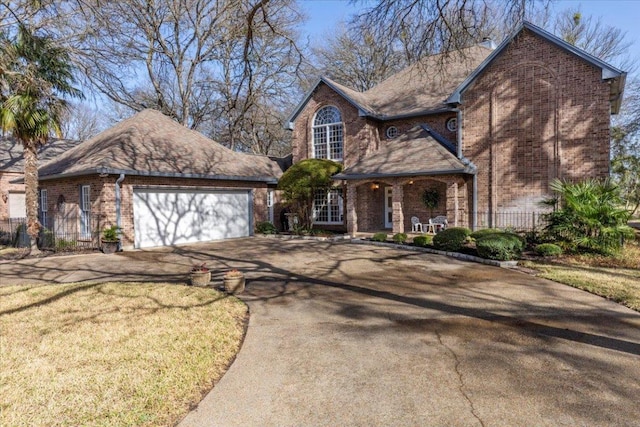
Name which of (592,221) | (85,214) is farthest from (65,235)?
(592,221)

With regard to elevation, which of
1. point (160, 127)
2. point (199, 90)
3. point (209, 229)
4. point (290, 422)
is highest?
point (199, 90)

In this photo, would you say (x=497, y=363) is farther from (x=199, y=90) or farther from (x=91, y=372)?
(x=199, y=90)

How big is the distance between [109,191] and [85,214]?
89.6 inches

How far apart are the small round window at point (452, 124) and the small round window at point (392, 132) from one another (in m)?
2.84

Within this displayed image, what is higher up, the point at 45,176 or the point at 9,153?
the point at 9,153

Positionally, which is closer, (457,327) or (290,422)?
(290,422)

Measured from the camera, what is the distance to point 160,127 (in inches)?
745

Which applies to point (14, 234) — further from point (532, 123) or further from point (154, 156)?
point (532, 123)

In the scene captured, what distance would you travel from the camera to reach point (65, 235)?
15242mm

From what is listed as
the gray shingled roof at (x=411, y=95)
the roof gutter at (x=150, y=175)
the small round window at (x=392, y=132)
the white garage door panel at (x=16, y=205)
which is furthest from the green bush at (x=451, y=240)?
the white garage door panel at (x=16, y=205)

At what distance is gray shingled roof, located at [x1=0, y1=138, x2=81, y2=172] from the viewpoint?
79.3ft

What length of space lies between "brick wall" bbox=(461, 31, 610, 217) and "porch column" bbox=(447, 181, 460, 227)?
1552mm

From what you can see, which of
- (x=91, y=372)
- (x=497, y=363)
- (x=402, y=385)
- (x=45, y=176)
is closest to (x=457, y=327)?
(x=497, y=363)

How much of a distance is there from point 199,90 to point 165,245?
65.1ft
